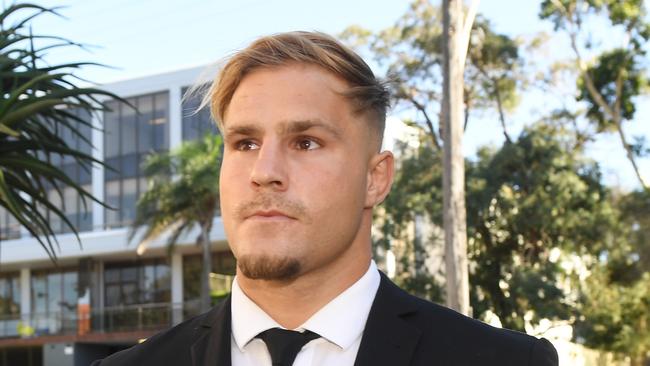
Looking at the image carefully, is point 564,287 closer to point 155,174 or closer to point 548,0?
point 548,0

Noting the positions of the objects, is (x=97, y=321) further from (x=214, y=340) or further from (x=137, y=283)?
(x=214, y=340)

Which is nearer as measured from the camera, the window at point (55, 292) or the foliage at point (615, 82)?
the foliage at point (615, 82)

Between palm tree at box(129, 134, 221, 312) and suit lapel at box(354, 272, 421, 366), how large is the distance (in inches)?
1129

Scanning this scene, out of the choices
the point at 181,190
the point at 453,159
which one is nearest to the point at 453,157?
the point at 453,159

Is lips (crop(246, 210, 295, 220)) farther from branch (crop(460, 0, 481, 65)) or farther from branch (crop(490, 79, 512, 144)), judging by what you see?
branch (crop(490, 79, 512, 144))

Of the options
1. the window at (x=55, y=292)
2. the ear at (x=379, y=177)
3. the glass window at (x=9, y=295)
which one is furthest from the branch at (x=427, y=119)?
the ear at (x=379, y=177)

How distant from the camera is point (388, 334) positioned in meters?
2.32

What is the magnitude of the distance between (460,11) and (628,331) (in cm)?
1977

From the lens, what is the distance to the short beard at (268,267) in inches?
85.4

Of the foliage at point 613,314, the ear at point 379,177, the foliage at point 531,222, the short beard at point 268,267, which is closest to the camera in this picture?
the short beard at point 268,267

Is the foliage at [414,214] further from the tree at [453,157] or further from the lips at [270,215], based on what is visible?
the lips at [270,215]

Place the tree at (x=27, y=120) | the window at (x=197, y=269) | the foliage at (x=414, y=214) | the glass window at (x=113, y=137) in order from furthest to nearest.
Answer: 1. the glass window at (x=113, y=137)
2. the window at (x=197, y=269)
3. the foliage at (x=414, y=214)
4. the tree at (x=27, y=120)

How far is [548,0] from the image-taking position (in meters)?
29.7

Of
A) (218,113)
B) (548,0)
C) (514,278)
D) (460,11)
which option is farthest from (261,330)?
(548,0)
